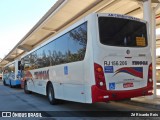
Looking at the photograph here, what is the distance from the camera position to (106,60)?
27.4 feet

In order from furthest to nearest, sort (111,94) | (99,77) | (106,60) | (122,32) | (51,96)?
1. (51,96)
2. (122,32)
3. (106,60)
4. (111,94)
5. (99,77)

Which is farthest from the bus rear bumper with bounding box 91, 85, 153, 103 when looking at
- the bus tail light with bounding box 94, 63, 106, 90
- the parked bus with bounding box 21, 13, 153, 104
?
the bus tail light with bounding box 94, 63, 106, 90

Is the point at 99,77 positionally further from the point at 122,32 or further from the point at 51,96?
the point at 51,96

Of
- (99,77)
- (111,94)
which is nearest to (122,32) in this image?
(99,77)

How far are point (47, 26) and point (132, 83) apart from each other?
16904mm

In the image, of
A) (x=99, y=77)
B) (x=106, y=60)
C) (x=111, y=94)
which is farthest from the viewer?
(x=106, y=60)

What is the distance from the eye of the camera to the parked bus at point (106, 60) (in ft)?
27.0

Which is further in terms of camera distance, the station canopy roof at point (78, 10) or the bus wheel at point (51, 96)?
the station canopy roof at point (78, 10)

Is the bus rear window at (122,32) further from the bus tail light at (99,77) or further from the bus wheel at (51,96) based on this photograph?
the bus wheel at (51,96)

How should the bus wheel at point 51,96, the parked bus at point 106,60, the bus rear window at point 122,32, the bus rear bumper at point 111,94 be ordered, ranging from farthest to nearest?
the bus wheel at point 51,96
the bus rear window at point 122,32
the parked bus at point 106,60
the bus rear bumper at point 111,94

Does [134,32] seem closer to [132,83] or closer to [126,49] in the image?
[126,49]

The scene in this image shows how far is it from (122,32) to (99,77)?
172cm

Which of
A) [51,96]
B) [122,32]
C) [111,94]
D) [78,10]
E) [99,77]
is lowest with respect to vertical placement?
[51,96]

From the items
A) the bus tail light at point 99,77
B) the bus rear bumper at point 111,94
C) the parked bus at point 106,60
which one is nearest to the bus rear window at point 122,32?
the parked bus at point 106,60
